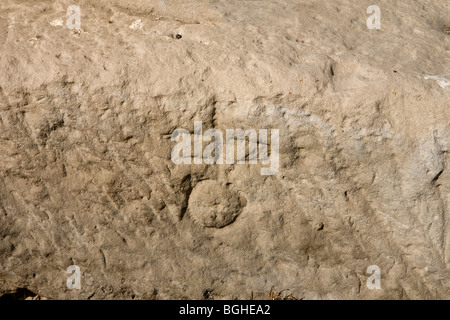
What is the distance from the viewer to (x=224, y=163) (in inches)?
82.9

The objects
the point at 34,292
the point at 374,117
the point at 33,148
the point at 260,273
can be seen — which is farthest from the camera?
the point at 34,292

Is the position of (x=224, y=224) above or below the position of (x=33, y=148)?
below

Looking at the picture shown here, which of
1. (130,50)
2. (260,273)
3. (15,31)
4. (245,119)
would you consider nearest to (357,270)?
(260,273)

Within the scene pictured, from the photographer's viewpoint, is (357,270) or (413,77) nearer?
(413,77)

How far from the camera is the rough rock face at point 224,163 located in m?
1.99

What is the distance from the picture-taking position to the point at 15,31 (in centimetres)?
213

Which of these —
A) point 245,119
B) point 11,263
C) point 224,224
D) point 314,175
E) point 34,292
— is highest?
point 245,119

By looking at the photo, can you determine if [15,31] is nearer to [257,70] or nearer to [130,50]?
[130,50]

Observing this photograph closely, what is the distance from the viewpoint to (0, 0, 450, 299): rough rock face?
1.99 metres

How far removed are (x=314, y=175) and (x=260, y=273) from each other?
501 millimetres

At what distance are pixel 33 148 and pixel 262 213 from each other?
3.13ft

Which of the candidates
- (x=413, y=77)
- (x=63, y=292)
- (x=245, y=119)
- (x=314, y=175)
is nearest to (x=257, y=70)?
(x=245, y=119)

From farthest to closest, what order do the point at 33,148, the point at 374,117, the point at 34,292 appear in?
1. the point at 34,292
2. the point at 33,148
3. the point at 374,117

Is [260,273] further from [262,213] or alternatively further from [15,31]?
[15,31]
